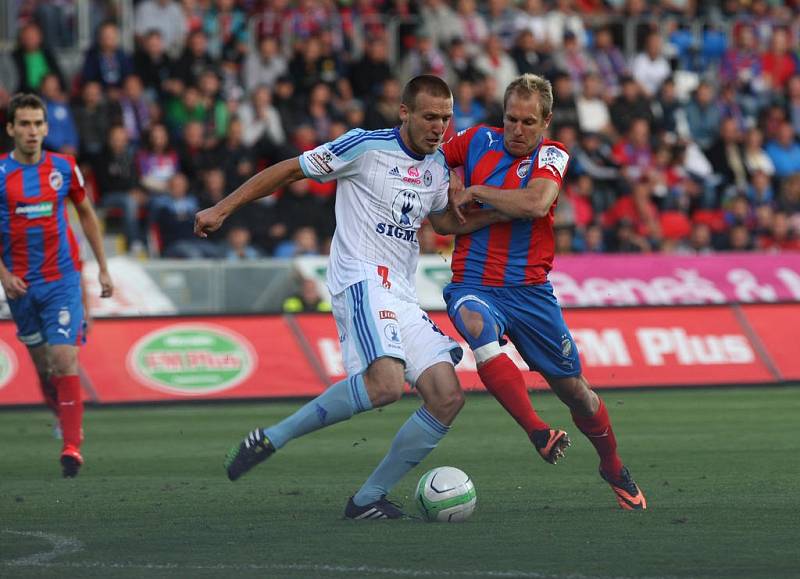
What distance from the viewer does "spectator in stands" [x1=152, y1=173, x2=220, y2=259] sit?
60.2 feet

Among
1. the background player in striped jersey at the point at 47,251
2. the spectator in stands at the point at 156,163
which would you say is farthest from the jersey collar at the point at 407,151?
the spectator in stands at the point at 156,163

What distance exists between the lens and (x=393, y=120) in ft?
66.4

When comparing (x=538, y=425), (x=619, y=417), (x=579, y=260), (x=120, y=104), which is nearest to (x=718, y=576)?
(x=538, y=425)

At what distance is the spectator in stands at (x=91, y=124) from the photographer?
18.6 meters

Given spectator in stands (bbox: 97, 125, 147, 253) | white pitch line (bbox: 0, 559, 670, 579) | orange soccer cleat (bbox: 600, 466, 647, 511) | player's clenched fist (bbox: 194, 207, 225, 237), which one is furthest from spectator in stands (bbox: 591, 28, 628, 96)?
white pitch line (bbox: 0, 559, 670, 579)

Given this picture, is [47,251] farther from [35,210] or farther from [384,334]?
[384,334]

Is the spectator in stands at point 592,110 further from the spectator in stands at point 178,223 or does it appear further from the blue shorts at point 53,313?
the blue shorts at point 53,313

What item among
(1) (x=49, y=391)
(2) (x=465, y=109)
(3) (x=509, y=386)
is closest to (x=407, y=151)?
(3) (x=509, y=386)

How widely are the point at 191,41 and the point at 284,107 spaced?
1521 mm

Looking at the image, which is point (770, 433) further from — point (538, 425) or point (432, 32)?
point (432, 32)

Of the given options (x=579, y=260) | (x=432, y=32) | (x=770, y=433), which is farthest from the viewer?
(x=432, y=32)

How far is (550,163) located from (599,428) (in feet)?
4.78

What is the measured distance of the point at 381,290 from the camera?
7594 mm

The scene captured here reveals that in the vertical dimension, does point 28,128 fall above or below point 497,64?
above
